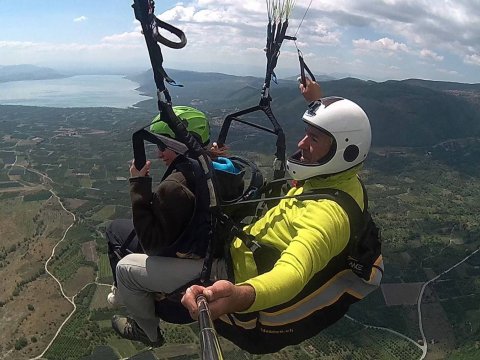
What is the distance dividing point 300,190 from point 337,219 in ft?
2.37

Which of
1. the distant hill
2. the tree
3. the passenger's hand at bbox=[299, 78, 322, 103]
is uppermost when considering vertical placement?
the passenger's hand at bbox=[299, 78, 322, 103]

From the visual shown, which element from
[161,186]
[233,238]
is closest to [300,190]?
[233,238]

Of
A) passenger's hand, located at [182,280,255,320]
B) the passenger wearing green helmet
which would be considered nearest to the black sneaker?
the passenger wearing green helmet

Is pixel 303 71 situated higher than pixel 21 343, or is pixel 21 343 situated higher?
pixel 303 71

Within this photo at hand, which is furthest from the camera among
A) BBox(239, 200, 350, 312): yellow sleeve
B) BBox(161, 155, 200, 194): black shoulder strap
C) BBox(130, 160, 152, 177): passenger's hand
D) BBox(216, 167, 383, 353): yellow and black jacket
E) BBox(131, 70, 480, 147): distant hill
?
BBox(131, 70, 480, 147): distant hill

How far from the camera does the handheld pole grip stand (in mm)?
1309

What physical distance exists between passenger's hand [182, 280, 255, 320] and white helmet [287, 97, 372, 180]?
1.30m

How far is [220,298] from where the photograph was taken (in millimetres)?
1881

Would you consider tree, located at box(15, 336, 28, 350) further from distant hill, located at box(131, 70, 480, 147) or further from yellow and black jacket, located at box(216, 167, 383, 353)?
distant hill, located at box(131, 70, 480, 147)

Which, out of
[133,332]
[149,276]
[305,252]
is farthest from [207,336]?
[133,332]

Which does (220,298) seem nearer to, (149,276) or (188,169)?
(188,169)

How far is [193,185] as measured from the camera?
3.23 m

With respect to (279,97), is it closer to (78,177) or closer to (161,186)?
(78,177)

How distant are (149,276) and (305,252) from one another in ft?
4.91
